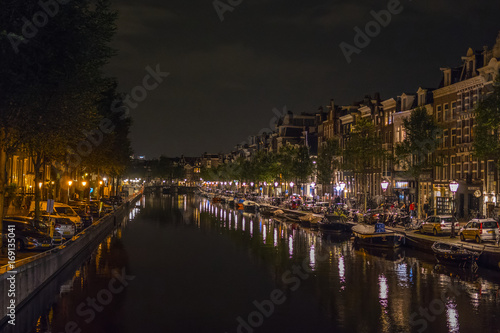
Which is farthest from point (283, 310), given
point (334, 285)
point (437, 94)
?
point (437, 94)

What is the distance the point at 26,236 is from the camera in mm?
35344

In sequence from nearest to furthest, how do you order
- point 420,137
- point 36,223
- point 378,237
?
point 36,223 < point 378,237 < point 420,137

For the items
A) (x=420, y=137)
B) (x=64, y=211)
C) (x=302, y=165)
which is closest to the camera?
(x=64, y=211)

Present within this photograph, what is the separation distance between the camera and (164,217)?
9288 centimetres

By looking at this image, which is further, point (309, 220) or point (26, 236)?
point (309, 220)

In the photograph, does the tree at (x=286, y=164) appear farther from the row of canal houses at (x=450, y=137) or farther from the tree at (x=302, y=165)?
the row of canal houses at (x=450, y=137)

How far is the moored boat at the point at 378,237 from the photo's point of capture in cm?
5053

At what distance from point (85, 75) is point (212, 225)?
1910 inches

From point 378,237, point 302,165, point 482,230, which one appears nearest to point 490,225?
point 482,230

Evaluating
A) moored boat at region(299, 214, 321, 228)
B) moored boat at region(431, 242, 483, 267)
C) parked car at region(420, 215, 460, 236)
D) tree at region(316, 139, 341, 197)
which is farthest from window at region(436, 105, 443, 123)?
moored boat at region(431, 242, 483, 267)

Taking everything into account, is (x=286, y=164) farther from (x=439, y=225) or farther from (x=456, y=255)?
(x=456, y=255)

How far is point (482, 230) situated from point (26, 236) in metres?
31.2

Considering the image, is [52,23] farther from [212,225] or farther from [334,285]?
[212,225]

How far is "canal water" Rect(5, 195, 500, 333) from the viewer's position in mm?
25750
